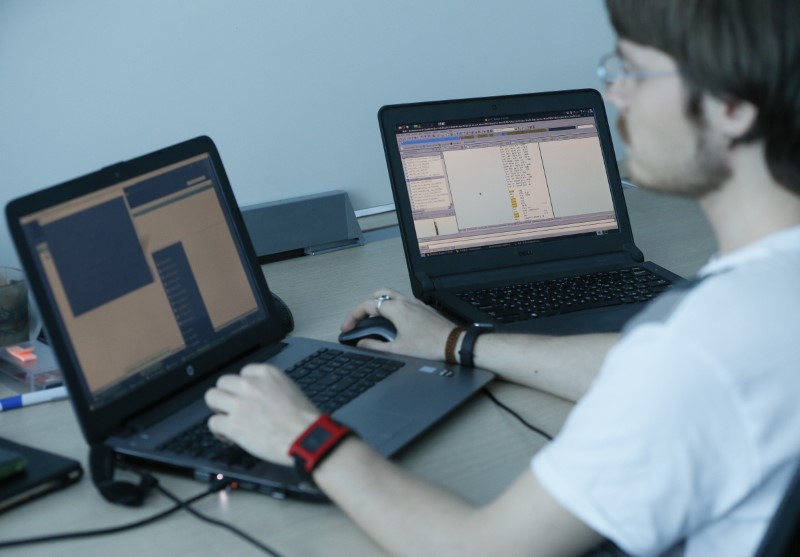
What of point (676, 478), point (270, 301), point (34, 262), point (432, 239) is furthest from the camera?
point (432, 239)

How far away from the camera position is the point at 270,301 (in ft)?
4.12

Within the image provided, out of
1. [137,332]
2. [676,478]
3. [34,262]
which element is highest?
[34,262]

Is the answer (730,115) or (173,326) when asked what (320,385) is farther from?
(730,115)

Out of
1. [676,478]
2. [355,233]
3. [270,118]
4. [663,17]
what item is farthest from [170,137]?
A: [676,478]

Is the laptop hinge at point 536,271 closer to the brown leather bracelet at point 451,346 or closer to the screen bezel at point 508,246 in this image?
the screen bezel at point 508,246

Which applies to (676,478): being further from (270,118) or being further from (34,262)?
(270,118)

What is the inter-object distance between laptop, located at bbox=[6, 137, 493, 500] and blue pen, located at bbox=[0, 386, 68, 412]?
0.63 feet

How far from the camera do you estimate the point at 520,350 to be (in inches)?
44.9

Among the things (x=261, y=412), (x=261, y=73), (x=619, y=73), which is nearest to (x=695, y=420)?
(x=619, y=73)

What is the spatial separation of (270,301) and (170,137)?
596 mm

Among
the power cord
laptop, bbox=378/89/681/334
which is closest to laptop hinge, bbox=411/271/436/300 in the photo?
laptop, bbox=378/89/681/334

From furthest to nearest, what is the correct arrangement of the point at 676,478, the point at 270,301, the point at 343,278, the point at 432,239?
the point at 343,278, the point at 432,239, the point at 270,301, the point at 676,478

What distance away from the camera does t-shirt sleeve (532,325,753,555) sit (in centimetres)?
66

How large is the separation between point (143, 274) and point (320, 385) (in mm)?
255
